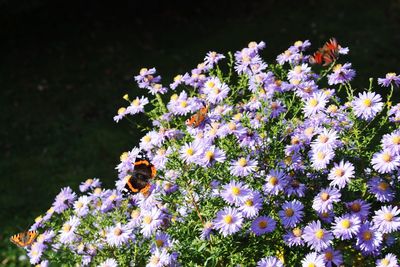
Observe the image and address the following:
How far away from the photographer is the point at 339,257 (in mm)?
2209

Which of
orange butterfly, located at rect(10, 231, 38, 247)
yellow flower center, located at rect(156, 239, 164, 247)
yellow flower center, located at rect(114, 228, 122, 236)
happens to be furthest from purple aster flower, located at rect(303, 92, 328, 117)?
orange butterfly, located at rect(10, 231, 38, 247)

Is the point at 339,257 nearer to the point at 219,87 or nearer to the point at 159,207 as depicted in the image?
the point at 159,207

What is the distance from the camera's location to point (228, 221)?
2.20 meters

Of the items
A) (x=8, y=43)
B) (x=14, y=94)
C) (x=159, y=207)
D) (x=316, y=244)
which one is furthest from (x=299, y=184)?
(x=8, y=43)

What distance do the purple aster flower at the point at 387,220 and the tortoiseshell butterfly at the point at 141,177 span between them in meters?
0.86

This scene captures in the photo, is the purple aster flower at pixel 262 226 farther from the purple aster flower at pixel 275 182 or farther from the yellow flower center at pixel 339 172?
the yellow flower center at pixel 339 172

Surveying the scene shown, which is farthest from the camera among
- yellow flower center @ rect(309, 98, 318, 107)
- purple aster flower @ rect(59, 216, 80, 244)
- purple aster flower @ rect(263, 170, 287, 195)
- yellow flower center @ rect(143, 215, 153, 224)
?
purple aster flower @ rect(59, 216, 80, 244)

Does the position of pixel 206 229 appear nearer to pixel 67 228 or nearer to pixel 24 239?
pixel 67 228

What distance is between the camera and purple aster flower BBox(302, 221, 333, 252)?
215 cm

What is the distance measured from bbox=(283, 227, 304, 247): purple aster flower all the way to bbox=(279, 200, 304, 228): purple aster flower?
0.03 m

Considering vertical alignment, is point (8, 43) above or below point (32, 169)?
above

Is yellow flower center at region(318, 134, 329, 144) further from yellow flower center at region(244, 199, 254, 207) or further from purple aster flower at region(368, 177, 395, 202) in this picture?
yellow flower center at region(244, 199, 254, 207)

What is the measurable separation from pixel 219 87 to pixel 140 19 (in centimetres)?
704

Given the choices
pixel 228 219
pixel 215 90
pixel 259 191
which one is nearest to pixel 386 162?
pixel 259 191
